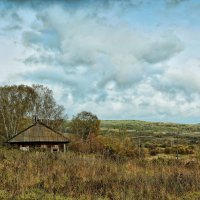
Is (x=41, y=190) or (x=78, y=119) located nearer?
(x=41, y=190)

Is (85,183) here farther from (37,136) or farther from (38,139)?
(37,136)

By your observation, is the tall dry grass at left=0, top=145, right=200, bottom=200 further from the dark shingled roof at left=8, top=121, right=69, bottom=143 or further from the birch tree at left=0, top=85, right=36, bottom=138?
the birch tree at left=0, top=85, right=36, bottom=138

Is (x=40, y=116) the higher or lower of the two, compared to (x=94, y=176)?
higher

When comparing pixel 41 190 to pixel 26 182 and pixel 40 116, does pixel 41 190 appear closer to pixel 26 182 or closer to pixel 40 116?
pixel 26 182

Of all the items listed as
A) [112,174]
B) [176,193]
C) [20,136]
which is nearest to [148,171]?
[112,174]

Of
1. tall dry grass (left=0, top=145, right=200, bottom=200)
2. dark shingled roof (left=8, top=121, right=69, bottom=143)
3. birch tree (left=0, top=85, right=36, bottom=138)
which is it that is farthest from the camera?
birch tree (left=0, top=85, right=36, bottom=138)

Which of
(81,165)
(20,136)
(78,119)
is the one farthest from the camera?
(78,119)

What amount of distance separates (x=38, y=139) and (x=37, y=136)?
1.25 ft

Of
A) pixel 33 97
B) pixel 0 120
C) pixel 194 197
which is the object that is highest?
pixel 33 97

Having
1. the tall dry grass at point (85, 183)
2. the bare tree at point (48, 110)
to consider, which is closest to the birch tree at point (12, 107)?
the bare tree at point (48, 110)

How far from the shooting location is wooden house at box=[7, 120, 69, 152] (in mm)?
36812

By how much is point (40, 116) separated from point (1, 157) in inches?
1486

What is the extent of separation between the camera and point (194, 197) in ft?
33.4

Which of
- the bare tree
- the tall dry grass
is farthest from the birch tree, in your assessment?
the tall dry grass
